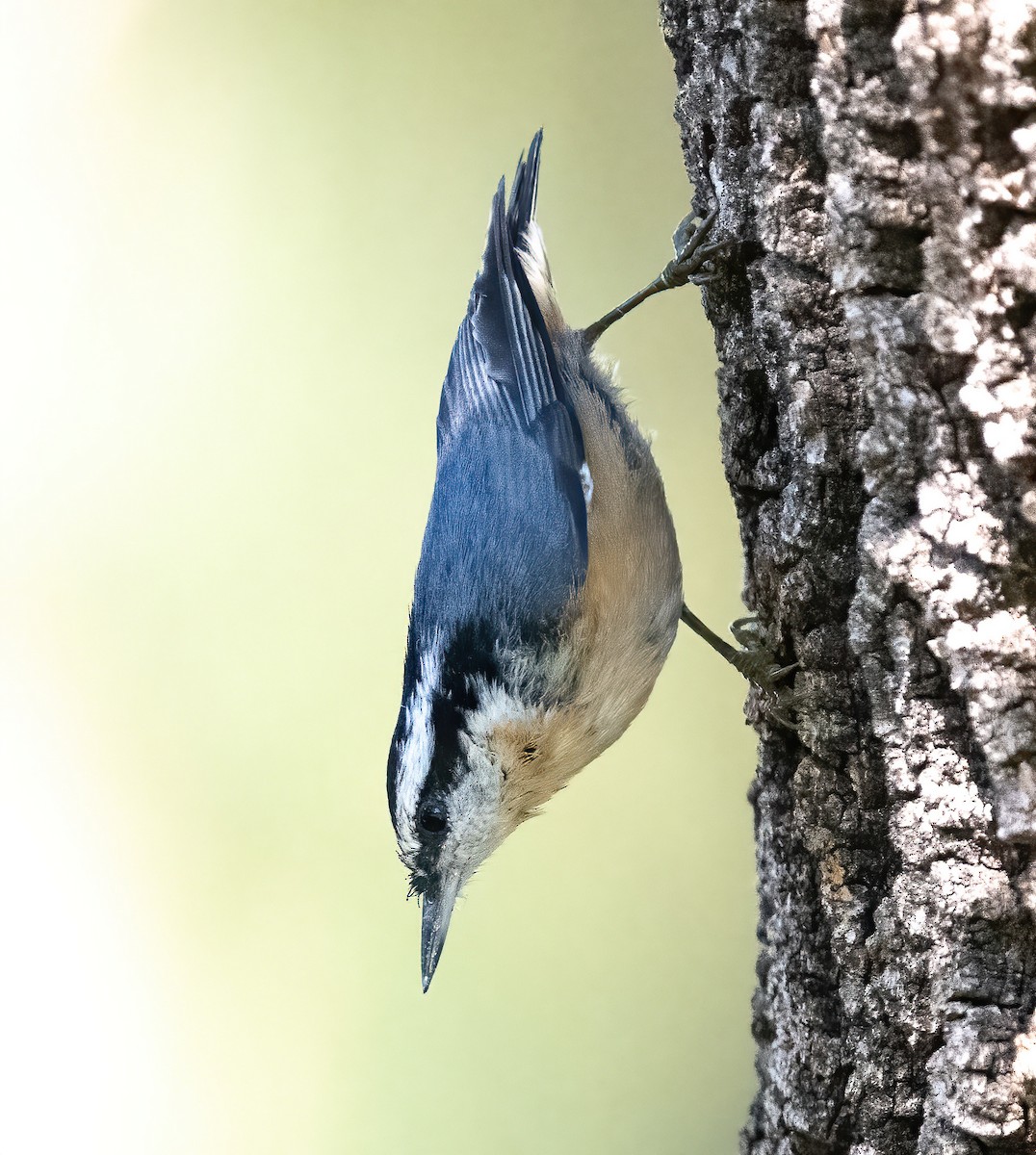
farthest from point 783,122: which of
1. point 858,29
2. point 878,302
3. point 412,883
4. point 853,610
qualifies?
point 412,883

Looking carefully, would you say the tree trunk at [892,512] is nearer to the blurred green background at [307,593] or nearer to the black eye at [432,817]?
the black eye at [432,817]

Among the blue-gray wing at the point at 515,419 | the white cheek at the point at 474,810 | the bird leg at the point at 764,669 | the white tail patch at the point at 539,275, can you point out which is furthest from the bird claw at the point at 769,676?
the white tail patch at the point at 539,275

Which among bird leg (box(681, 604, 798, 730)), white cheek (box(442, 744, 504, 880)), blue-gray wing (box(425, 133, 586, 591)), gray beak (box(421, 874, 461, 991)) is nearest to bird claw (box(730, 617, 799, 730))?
bird leg (box(681, 604, 798, 730))

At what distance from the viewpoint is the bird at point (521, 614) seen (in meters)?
1.58

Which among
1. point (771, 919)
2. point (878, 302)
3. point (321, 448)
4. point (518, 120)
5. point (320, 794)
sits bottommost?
point (771, 919)

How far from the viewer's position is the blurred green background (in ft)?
7.95

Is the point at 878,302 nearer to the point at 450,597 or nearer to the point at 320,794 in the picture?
the point at 450,597

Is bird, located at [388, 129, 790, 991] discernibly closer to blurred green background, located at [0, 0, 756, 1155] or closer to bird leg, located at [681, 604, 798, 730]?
bird leg, located at [681, 604, 798, 730]

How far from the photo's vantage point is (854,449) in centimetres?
108

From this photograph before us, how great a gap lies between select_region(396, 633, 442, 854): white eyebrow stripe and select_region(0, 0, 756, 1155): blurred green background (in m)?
0.83

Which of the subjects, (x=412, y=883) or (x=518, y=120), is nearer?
(x=412, y=883)

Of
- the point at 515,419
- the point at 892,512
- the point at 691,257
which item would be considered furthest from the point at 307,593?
the point at 892,512

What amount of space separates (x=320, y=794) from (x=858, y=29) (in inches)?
77.7

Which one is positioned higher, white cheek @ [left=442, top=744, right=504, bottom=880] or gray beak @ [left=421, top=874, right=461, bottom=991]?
white cheek @ [left=442, top=744, right=504, bottom=880]
